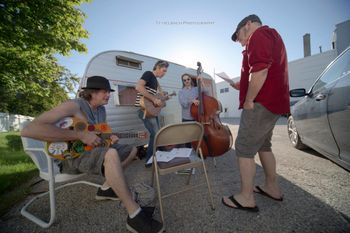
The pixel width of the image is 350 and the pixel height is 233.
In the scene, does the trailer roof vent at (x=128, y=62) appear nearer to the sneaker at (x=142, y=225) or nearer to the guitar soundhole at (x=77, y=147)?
the guitar soundhole at (x=77, y=147)

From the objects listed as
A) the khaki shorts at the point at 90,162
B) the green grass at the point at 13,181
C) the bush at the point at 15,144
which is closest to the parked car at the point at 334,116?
the khaki shorts at the point at 90,162

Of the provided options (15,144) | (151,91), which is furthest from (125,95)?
(15,144)

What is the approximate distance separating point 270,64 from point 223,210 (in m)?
1.54

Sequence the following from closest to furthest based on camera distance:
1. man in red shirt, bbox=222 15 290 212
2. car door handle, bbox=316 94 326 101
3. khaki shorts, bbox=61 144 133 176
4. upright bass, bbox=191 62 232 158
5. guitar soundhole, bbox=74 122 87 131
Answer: man in red shirt, bbox=222 15 290 212 → khaki shorts, bbox=61 144 133 176 → guitar soundhole, bbox=74 122 87 131 → car door handle, bbox=316 94 326 101 → upright bass, bbox=191 62 232 158

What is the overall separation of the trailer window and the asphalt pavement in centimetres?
190

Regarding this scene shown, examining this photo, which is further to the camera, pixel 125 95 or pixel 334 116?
pixel 125 95

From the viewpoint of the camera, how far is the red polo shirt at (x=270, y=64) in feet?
5.27

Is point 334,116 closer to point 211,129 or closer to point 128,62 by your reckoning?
point 211,129

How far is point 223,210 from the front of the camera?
6.36 ft

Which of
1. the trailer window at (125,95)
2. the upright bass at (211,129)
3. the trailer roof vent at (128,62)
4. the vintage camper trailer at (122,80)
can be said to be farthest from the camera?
the trailer roof vent at (128,62)

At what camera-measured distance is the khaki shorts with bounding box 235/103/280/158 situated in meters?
1.75

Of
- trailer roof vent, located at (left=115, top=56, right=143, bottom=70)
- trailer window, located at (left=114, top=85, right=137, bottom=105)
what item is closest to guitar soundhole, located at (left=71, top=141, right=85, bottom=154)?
trailer window, located at (left=114, top=85, right=137, bottom=105)

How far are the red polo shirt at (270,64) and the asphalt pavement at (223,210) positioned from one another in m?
1.03

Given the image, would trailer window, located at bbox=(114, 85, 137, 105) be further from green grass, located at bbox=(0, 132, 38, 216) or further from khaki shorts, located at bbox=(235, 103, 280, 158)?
khaki shorts, located at bbox=(235, 103, 280, 158)
